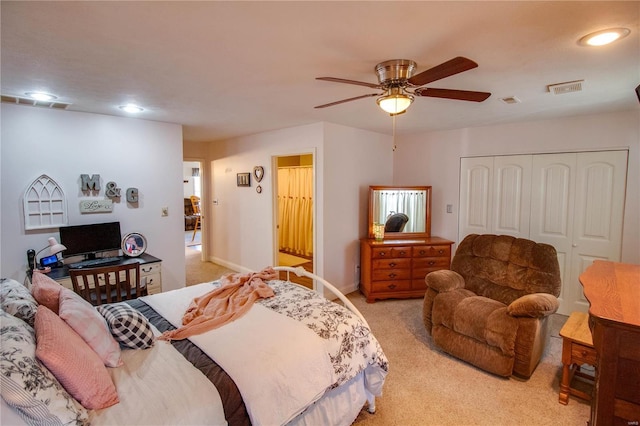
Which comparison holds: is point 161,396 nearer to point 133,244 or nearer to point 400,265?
point 133,244

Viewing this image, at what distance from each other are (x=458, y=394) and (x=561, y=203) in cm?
273

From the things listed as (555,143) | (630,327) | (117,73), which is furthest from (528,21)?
(555,143)

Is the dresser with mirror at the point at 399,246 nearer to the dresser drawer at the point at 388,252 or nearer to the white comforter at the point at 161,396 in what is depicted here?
the dresser drawer at the point at 388,252

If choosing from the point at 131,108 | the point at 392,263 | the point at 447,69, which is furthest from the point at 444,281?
the point at 131,108

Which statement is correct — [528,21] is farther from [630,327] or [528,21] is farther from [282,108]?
[282,108]

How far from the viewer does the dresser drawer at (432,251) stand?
4246mm

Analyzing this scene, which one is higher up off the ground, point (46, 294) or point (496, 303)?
point (46, 294)

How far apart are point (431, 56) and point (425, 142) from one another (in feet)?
9.92

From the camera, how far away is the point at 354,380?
2041mm

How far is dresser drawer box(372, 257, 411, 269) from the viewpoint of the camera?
4.16 m

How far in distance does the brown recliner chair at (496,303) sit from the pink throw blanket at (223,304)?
1608 millimetres

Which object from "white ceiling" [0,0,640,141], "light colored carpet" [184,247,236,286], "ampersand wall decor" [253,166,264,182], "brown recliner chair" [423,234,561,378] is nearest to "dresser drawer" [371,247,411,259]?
"brown recliner chair" [423,234,561,378]

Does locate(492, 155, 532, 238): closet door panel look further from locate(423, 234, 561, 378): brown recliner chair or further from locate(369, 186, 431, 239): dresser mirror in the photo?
locate(423, 234, 561, 378): brown recliner chair

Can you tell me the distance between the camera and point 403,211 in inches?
182
